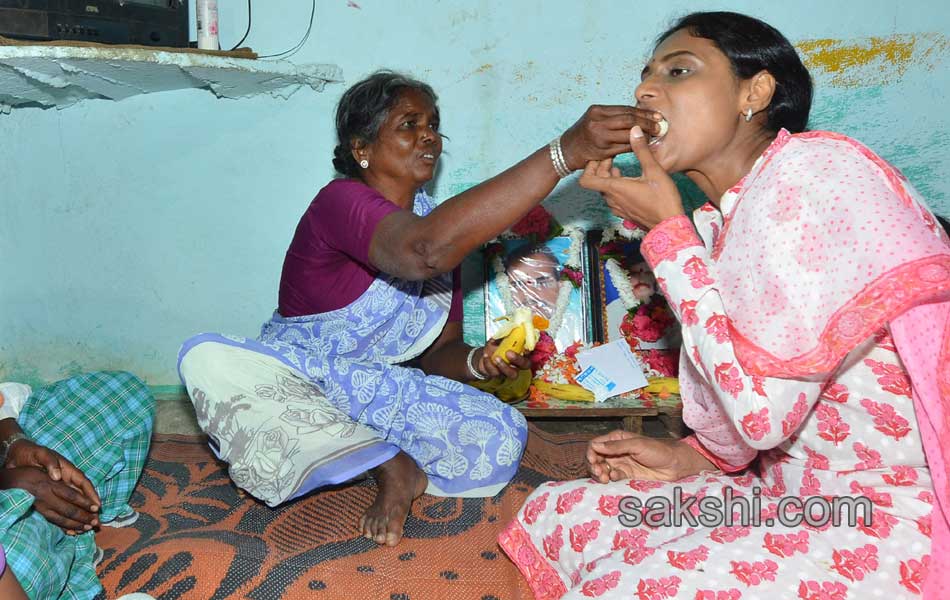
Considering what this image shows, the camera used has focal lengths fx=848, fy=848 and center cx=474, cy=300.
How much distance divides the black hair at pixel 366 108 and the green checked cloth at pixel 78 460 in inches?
42.9

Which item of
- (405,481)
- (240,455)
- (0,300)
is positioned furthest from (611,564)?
(0,300)

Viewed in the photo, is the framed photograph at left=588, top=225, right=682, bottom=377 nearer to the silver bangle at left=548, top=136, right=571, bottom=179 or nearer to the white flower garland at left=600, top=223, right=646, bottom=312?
the white flower garland at left=600, top=223, right=646, bottom=312

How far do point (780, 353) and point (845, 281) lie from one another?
16 centimetres

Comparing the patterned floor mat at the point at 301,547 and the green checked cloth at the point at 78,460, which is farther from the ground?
the green checked cloth at the point at 78,460

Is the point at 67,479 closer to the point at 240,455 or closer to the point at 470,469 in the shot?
the point at 240,455

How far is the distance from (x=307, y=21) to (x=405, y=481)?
2.15 m

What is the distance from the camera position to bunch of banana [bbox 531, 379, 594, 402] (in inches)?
134

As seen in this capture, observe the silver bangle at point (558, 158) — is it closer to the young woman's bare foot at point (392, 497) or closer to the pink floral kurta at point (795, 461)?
the pink floral kurta at point (795, 461)

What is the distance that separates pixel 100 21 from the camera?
325cm

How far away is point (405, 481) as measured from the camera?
2.64m

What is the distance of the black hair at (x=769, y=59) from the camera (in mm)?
1918

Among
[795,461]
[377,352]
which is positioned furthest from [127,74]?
[795,461]

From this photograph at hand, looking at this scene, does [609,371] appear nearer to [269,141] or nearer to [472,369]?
[472,369]

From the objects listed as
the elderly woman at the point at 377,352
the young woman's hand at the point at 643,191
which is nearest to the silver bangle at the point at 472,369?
the elderly woman at the point at 377,352
